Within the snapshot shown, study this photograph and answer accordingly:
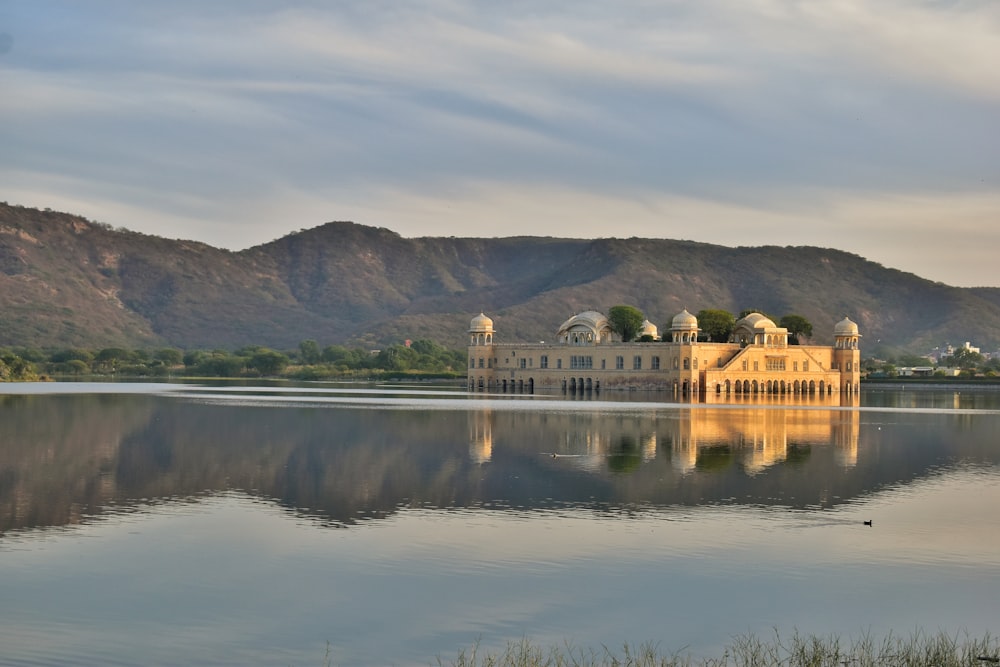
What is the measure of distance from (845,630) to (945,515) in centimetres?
1007

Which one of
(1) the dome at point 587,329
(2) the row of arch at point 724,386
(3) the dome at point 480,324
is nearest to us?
(2) the row of arch at point 724,386

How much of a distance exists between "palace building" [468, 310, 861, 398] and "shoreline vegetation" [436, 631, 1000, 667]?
7748cm

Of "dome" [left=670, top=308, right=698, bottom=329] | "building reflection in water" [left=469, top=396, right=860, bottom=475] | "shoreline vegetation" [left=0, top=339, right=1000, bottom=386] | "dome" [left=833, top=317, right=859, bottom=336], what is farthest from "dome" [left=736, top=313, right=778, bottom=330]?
"building reflection in water" [left=469, top=396, right=860, bottom=475]

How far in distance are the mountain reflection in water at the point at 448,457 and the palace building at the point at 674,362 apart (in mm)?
38264

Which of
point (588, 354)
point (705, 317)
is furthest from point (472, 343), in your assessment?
point (705, 317)

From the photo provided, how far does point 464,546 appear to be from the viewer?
19250 mm

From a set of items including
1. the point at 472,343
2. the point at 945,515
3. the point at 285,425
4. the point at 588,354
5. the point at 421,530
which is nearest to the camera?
the point at 421,530

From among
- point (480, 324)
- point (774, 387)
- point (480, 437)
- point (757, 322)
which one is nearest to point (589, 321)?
point (480, 324)

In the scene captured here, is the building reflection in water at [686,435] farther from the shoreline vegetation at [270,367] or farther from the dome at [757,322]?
the shoreline vegetation at [270,367]

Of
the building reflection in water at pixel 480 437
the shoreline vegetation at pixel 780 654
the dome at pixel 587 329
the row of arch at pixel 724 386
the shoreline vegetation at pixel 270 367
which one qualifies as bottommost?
the shoreline vegetation at pixel 780 654

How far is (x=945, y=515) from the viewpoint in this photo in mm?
23516

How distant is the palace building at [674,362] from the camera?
97.4m

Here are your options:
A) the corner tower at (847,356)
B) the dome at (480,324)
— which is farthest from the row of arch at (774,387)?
the dome at (480,324)

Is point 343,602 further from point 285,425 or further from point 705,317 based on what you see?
point 705,317
